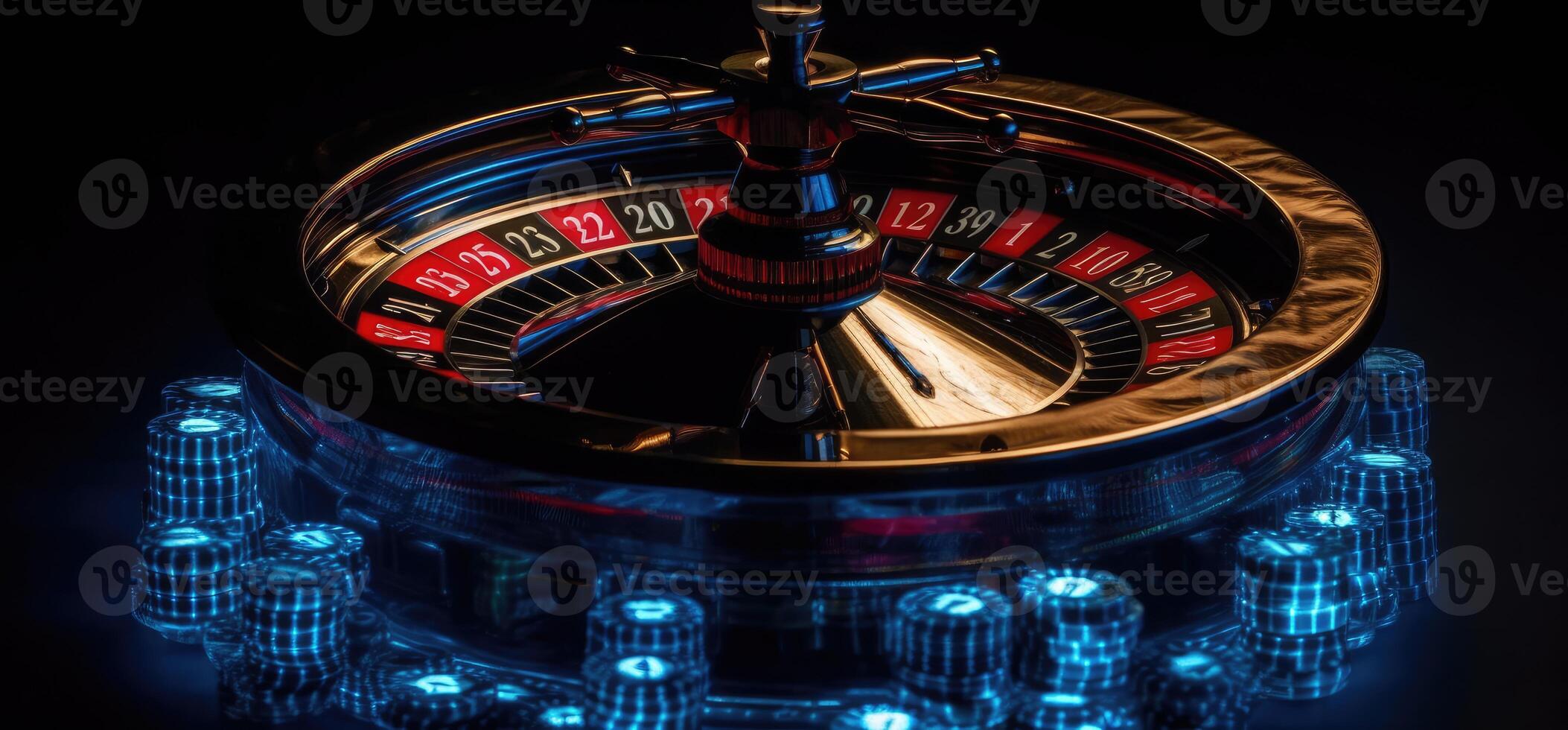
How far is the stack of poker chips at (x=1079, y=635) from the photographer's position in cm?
265

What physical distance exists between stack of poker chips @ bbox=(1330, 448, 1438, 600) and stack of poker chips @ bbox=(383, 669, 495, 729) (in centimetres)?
135

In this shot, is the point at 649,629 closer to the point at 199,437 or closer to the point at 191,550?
the point at 191,550

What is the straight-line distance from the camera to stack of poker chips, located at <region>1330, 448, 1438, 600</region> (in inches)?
128

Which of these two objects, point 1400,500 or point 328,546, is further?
point 1400,500

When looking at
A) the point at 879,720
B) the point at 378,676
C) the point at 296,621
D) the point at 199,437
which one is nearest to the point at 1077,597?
the point at 879,720

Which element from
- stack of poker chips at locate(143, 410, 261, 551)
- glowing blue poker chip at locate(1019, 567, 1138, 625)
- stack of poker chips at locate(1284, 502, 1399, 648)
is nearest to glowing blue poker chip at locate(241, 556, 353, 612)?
stack of poker chips at locate(143, 410, 261, 551)

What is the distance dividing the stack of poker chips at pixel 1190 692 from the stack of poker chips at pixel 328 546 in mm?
1060

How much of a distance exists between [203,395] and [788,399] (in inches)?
38.1

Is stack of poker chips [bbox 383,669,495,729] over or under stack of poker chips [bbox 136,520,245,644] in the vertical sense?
under

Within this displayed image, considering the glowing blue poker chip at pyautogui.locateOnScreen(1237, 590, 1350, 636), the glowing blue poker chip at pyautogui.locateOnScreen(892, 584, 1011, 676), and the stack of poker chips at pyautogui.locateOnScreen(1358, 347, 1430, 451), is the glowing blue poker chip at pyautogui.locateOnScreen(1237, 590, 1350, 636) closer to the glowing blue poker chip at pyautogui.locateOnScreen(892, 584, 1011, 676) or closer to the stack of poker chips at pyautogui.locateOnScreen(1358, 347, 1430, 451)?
the glowing blue poker chip at pyautogui.locateOnScreen(892, 584, 1011, 676)

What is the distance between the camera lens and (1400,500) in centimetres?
325

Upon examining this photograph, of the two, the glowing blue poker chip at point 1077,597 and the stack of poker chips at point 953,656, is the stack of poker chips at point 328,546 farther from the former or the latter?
the glowing blue poker chip at point 1077,597

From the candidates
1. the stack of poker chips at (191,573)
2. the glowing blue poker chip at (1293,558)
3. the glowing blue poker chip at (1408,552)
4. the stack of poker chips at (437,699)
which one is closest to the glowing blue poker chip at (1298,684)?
the glowing blue poker chip at (1293,558)

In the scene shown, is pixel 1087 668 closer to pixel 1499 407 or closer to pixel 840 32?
pixel 1499 407
